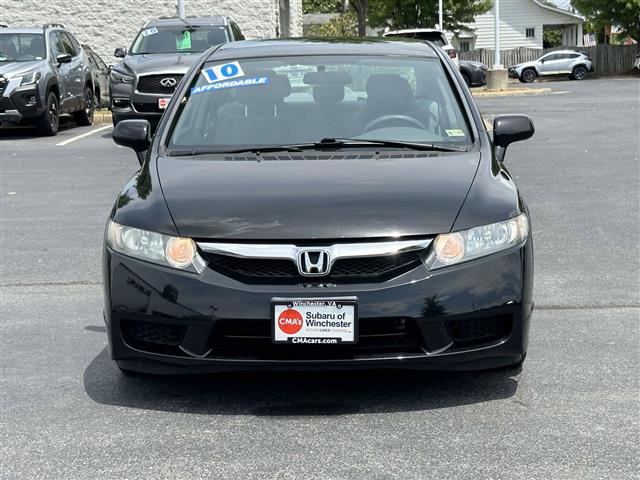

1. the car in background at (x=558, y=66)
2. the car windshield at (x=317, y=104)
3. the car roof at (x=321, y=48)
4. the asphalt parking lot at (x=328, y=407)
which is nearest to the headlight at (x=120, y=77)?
the asphalt parking lot at (x=328, y=407)

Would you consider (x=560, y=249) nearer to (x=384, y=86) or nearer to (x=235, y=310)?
→ (x=384, y=86)

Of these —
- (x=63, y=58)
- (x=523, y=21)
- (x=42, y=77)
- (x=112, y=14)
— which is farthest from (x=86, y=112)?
(x=523, y=21)

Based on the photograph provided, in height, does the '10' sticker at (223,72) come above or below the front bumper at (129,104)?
above

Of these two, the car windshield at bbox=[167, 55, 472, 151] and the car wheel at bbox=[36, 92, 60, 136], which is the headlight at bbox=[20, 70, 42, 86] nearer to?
the car wheel at bbox=[36, 92, 60, 136]

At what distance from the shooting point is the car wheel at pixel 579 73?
156 feet

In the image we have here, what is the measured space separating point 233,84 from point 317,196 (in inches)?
64.6

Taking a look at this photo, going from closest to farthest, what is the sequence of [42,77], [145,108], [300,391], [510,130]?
[300,391] < [510,130] < [145,108] < [42,77]

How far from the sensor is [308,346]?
430cm

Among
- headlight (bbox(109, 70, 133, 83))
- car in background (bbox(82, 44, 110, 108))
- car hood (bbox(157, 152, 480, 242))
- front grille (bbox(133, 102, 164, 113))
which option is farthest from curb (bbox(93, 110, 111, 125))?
Answer: car hood (bbox(157, 152, 480, 242))

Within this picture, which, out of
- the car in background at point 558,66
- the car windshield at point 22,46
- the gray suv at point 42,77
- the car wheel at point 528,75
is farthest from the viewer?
the car wheel at point 528,75

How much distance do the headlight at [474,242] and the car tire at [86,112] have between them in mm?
15677

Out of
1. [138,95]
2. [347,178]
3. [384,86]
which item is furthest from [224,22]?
[347,178]

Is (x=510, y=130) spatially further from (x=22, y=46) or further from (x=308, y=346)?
(x=22, y=46)

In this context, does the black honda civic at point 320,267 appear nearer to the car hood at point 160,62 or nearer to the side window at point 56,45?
the car hood at point 160,62
